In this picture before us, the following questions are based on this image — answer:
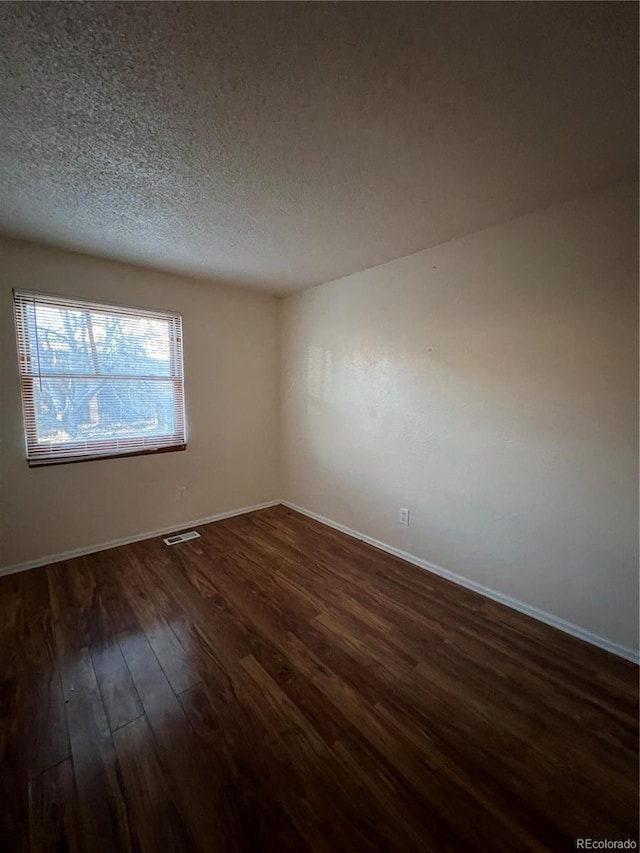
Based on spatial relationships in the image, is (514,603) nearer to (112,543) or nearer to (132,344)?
(112,543)

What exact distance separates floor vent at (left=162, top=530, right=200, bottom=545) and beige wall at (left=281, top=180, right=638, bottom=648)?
150 centimetres

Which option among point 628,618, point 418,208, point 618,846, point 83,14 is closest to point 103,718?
point 618,846

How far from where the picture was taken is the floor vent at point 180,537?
2994 mm

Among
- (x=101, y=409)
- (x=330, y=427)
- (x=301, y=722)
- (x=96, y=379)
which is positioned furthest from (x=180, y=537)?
(x=301, y=722)

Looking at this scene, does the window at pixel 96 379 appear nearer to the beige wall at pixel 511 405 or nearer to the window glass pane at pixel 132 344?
the window glass pane at pixel 132 344

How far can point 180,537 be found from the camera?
122 inches

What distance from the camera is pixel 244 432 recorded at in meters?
3.71

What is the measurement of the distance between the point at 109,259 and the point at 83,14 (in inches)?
82.5

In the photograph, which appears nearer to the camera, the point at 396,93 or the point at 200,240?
the point at 396,93

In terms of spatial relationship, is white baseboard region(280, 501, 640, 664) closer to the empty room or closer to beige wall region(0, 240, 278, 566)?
the empty room

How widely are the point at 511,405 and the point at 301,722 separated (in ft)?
6.67

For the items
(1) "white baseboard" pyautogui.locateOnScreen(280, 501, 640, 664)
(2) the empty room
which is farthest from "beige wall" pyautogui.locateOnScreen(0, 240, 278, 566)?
(1) "white baseboard" pyautogui.locateOnScreen(280, 501, 640, 664)

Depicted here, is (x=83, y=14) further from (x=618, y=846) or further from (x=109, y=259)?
(x=618, y=846)

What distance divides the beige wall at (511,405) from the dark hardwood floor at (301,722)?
41 cm
